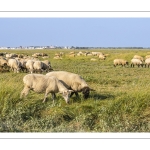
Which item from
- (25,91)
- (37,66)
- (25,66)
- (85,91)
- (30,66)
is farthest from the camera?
(25,66)

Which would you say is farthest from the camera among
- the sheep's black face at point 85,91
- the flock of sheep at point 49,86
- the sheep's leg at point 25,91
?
the sheep's black face at point 85,91

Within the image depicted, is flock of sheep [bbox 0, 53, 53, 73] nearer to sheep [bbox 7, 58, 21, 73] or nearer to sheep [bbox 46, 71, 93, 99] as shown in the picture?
sheep [bbox 7, 58, 21, 73]

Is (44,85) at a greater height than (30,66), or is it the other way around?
(44,85)

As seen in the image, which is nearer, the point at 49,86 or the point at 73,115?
the point at 73,115

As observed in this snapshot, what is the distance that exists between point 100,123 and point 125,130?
2.36 feet

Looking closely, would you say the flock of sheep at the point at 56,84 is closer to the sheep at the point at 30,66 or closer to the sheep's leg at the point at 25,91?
→ the sheep's leg at the point at 25,91

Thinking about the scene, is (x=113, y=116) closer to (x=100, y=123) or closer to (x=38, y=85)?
(x=100, y=123)

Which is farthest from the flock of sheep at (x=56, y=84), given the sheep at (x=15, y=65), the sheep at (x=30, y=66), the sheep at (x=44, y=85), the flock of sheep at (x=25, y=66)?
the sheep at (x=15, y=65)

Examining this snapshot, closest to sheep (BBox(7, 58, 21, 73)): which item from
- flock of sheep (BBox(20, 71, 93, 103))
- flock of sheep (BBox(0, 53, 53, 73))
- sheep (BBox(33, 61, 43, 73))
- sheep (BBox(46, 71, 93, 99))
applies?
flock of sheep (BBox(0, 53, 53, 73))

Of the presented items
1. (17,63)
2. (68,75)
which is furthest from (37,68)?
(68,75)

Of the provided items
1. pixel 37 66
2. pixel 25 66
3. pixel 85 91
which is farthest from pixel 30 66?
pixel 85 91

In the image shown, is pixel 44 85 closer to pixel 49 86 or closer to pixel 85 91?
pixel 49 86
